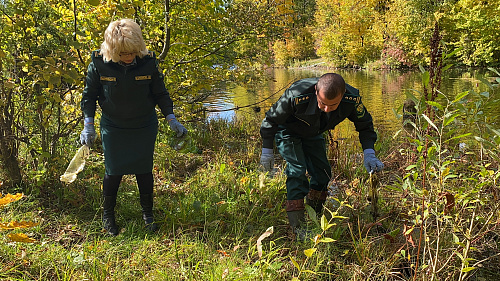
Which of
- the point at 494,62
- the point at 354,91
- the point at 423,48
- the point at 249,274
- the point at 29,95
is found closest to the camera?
the point at 249,274

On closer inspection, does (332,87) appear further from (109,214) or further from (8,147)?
(8,147)

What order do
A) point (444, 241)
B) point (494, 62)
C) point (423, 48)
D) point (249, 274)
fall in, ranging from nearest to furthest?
point (249, 274) → point (444, 241) → point (494, 62) → point (423, 48)

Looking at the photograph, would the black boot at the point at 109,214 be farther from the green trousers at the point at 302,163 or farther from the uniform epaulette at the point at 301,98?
the uniform epaulette at the point at 301,98

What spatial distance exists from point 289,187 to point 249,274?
0.85 meters

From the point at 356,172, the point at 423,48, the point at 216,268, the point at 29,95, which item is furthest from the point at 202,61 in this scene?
the point at 423,48

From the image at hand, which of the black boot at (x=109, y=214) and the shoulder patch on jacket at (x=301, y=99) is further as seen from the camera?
the black boot at (x=109, y=214)

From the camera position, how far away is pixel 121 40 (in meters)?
2.26

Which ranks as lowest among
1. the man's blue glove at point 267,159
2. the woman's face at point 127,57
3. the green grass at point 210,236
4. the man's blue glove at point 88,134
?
the green grass at point 210,236

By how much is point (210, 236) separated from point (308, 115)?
1.12m

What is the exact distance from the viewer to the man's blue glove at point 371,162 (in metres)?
2.54

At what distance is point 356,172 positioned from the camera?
157 inches

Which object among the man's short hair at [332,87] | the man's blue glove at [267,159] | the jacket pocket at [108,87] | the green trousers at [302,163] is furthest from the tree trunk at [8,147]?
the man's short hair at [332,87]

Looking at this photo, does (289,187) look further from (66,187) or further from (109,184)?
(66,187)

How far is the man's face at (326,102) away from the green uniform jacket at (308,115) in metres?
0.10
